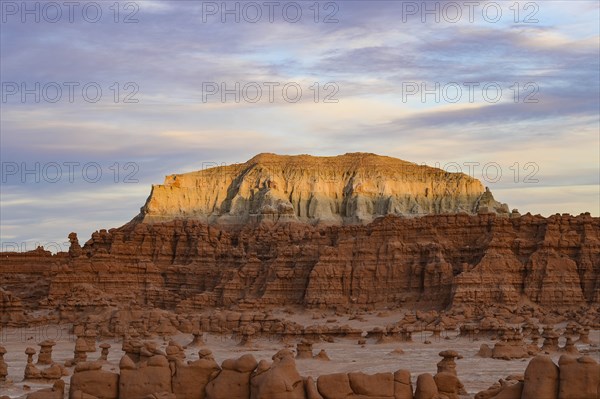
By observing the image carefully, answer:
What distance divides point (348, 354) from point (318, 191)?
6252cm

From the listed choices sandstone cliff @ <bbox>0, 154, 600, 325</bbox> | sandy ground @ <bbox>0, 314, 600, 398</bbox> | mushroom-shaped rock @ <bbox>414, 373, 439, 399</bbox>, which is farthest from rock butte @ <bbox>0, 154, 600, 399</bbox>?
sandy ground @ <bbox>0, 314, 600, 398</bbox>

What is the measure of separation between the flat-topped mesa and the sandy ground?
41.2m

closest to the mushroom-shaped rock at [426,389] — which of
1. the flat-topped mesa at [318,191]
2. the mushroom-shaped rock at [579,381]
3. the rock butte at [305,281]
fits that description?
the rock butte at [305,281]

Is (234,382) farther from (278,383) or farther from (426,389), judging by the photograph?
(426,389)

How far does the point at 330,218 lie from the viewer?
102312mm

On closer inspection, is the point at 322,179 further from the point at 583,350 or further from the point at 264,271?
the point at 583,350

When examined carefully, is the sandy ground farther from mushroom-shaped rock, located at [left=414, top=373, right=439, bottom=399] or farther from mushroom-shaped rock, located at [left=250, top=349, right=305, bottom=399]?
mushroom-shaped rock, located at [left=250, top=349, right=305, bottom=399]

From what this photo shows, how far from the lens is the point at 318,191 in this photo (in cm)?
10638

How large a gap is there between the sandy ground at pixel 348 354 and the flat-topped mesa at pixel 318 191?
135 feet

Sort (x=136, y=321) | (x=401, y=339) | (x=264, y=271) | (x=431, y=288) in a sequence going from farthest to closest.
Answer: (x=264, y=271)
(x=431, y=288)
(x=136, y=321)
(x=401, y=339)

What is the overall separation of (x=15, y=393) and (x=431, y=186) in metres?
81.9

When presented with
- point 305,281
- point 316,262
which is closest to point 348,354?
point 305,281

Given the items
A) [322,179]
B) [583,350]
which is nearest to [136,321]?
[583,350]

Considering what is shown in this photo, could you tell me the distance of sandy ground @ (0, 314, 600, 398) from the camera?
34.7 m
